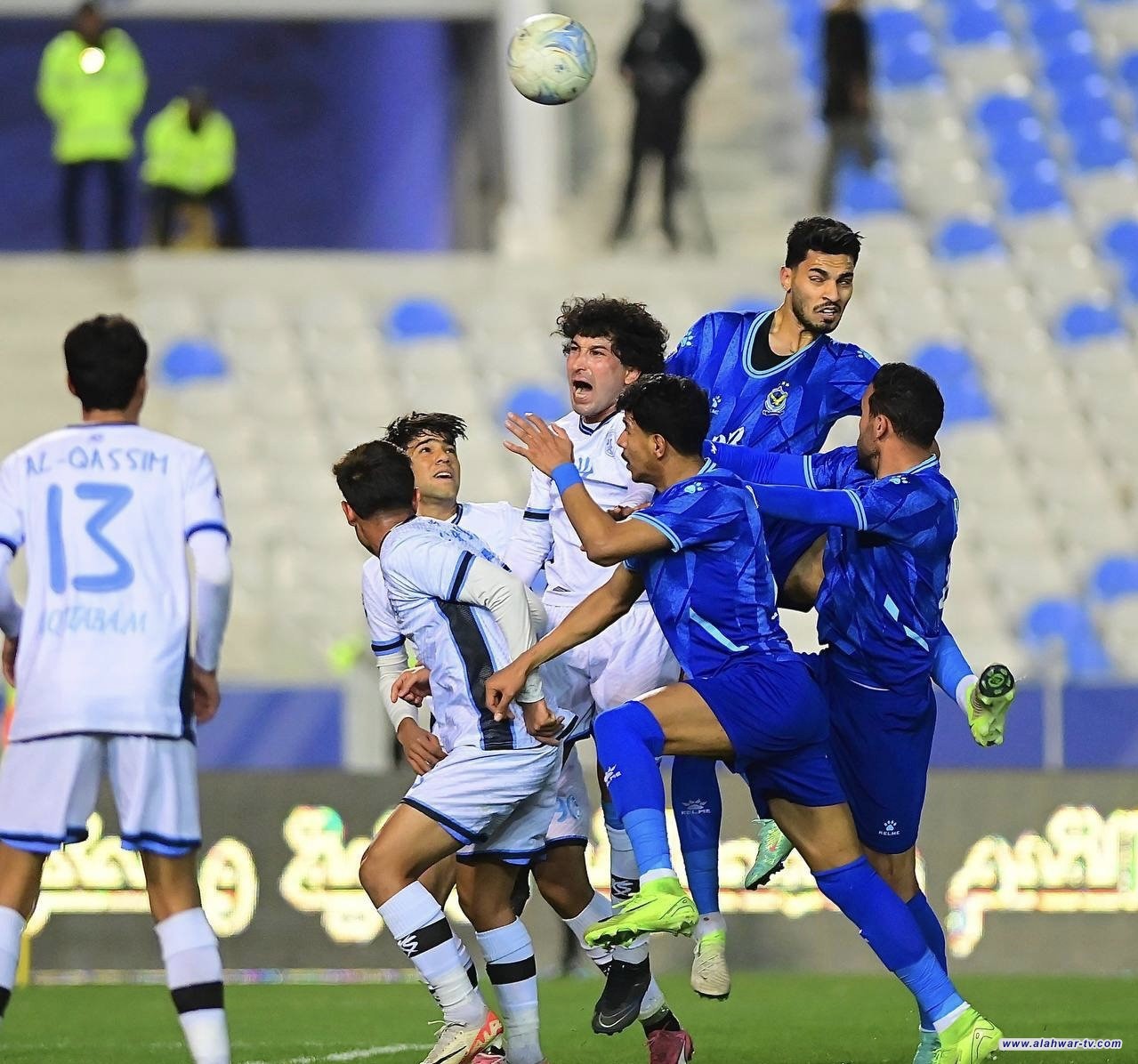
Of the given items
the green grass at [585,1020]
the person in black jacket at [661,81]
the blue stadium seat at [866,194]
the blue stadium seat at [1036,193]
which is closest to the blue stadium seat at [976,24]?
the blue stadium seat at [1036,193]

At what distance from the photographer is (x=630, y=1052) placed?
7961 millimetres

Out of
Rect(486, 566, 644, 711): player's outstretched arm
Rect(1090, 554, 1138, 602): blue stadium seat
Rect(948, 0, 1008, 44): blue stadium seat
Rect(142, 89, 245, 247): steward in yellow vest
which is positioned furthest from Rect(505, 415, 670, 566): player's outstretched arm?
Rect(948, 0, 1008, 44): blue stadium seat

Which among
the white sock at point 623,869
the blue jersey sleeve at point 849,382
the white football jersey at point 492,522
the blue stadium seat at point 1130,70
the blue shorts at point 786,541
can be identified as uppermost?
the blue stadium seat at point 1130,70

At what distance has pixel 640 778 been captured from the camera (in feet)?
21.0

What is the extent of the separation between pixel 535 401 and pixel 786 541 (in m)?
9.40

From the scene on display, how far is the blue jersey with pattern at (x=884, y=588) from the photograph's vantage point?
22.5 ft

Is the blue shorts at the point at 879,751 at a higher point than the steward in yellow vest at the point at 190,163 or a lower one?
lower

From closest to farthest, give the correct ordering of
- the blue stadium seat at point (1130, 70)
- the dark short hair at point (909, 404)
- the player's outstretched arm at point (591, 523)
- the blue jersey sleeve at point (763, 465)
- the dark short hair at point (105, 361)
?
the dark short hair at point (105, 361) → the player's outstretched arm at point (591, 523) → the dark short hair at point (909, 404) → the blue jersey sleeve at point (763, 465) → the blue stadium seat at point (1130, 70)

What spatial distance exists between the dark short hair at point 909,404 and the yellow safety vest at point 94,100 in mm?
12045

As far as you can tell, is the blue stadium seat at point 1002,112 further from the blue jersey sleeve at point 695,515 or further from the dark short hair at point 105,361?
the dark short hair at point 105,361

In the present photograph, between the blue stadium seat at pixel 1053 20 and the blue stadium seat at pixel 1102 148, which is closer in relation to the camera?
the blue stadium seat at pixel 1102 148

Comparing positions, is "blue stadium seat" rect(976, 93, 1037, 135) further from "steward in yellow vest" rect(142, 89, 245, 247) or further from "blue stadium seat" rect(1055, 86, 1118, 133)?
"steward in yellow vest" rect(142, 89, 245, 247)

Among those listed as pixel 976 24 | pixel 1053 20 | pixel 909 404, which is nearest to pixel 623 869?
pixel 909 404

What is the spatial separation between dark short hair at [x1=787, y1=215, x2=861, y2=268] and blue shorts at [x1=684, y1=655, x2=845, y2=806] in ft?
4.38
